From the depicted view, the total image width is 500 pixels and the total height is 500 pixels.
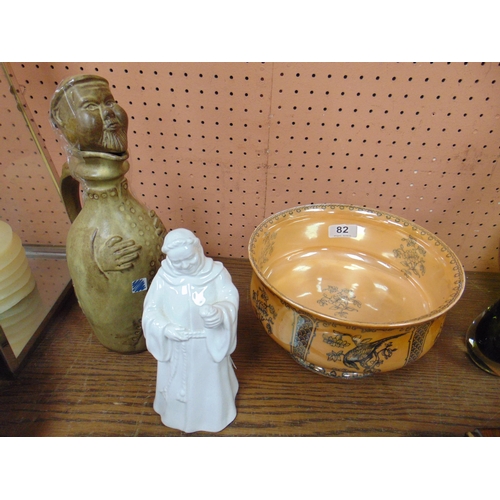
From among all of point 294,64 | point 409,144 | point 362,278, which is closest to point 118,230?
point 294,64

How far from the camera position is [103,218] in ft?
2.51

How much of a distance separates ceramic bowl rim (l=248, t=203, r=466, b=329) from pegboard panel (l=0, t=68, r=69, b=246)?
0.67 meters

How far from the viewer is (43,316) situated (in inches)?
39.9

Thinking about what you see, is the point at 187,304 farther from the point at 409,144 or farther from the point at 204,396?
the point at 409,144

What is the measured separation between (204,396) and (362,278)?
24.3 inches

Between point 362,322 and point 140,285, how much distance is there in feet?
1.60

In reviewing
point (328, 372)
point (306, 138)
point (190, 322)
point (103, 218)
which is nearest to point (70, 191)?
point (103, 218)

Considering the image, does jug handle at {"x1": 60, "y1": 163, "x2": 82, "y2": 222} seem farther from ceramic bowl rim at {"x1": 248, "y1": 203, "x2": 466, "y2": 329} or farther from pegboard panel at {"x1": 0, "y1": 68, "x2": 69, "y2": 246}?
ceramic bowl rim at {"x1": 248, "y1": 203, "x2": 466, "y2": 329}

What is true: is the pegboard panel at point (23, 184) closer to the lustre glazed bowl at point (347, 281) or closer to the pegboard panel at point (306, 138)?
the pegboard panel at point (306, 138)

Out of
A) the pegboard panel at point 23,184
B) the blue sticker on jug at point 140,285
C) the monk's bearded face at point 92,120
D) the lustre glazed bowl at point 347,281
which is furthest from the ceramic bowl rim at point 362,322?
the pegboard panel at point 23,184

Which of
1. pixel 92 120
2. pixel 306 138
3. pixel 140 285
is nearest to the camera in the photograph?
pixel 92 120

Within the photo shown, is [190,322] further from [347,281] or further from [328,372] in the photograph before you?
[347,281]

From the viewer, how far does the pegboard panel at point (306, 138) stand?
3.08 ft

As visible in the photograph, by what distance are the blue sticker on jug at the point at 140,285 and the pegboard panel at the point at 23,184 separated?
0.51m
